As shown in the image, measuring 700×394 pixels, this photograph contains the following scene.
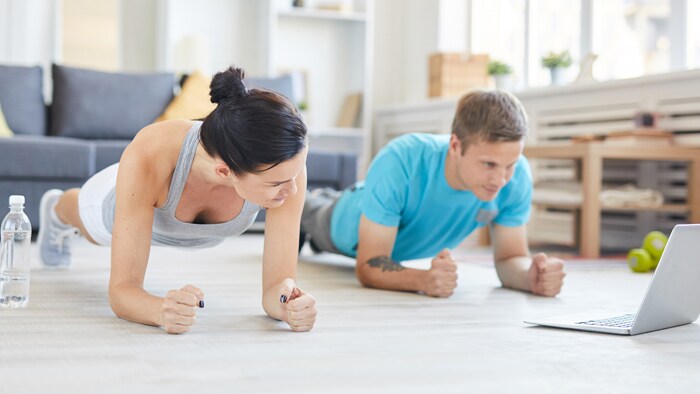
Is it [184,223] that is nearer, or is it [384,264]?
[184,223]

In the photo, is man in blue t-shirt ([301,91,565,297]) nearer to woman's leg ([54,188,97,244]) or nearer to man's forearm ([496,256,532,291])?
man's forearm ([496,256,532,291])

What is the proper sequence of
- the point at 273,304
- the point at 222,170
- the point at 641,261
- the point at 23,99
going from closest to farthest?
the point at 222,170 < the point at 273,304 < the point at 641,261 < the point at 23,99

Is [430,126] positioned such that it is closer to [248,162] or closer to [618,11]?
[618,11]

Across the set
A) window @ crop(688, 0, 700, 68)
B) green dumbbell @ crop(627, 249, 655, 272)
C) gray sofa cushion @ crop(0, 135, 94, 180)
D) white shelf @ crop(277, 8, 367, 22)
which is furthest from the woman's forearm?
white shelf @ crop(277, 8, 367, 22)

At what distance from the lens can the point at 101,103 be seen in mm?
5074

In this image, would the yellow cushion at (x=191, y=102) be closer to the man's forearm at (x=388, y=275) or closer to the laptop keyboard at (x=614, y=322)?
the man's forearm at (x=388, y=275)

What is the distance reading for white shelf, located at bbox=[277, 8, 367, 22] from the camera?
244 inches

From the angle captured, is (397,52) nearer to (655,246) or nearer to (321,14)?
(321,14)

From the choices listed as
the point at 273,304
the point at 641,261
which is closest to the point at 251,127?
the point at 273,304

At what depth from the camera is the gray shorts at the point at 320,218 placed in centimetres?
309

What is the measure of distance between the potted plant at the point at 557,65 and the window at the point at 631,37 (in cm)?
18

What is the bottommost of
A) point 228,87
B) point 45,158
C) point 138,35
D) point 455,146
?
point 45,158

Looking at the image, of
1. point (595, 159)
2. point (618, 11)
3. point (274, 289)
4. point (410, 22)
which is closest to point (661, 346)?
point (274, 289)

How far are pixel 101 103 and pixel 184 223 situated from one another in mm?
3229
